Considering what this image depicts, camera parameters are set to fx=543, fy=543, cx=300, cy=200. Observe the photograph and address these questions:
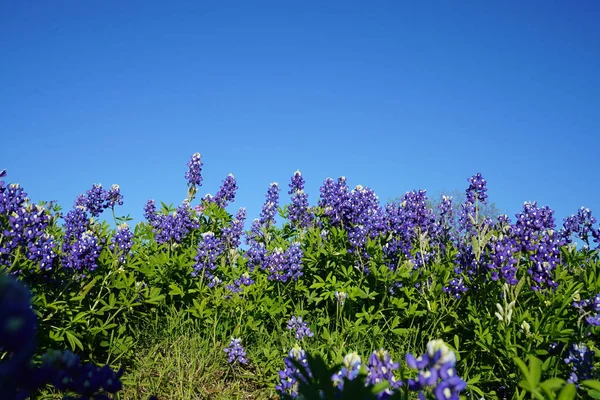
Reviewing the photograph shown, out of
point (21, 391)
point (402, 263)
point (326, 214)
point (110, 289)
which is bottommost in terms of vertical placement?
point (21, 391)

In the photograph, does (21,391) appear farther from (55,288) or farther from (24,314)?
(55,288)

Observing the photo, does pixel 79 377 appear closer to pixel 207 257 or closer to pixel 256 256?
pixel 207 257

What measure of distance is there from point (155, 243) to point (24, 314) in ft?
15.8

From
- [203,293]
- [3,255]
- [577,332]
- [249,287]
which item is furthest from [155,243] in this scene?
[577,332]

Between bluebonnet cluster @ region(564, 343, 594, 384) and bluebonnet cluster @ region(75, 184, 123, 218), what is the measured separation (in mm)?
5248

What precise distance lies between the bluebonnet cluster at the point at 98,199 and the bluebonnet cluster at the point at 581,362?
5.25 meters

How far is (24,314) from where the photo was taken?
1.12 metres

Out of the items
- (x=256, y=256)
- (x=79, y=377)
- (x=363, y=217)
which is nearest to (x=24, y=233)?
(x=256, y=256)

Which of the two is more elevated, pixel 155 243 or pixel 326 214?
pixel 326 214

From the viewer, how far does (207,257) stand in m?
4.97

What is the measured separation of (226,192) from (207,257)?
7.43 ft

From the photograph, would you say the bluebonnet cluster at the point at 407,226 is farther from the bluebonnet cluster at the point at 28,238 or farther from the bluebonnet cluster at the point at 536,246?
the bluebonnet cluster at the point at 28,238

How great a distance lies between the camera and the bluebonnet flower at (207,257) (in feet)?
16.2

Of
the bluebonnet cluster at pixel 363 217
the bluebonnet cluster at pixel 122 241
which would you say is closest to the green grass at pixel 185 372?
the bluebonnet cluster at pixel 122 241
